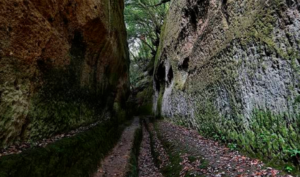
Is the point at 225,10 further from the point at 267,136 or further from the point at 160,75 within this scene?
the point at 160,75

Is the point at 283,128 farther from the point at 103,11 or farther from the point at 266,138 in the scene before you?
the point at 103,11

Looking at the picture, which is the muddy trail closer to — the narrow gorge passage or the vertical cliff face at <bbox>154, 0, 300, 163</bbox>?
the narrow gorge passage

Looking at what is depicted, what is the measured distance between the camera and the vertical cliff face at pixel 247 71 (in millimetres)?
4875

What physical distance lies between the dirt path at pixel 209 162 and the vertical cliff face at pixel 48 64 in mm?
4247

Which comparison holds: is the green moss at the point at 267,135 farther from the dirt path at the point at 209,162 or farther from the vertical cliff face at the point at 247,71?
the dirt path at the point at 209,162

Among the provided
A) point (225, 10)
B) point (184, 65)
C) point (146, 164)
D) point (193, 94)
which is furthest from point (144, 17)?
point (146, 164)

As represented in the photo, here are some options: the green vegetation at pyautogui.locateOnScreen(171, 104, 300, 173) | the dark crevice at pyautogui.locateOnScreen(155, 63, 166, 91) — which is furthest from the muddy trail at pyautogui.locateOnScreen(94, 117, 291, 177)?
the dark crevice at pyautogui.locateOnScreen(155, 63, 166, 91)

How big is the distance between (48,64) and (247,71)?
6.34 m

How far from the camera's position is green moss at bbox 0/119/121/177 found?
3736mm

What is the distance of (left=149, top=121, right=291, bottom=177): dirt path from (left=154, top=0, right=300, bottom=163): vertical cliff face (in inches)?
21.9

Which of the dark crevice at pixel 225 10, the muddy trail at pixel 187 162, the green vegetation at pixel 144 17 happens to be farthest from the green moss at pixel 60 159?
the green vegetation at pixel 144 17

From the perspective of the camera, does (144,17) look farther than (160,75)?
Yes

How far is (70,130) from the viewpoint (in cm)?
778

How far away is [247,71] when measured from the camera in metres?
6.44
